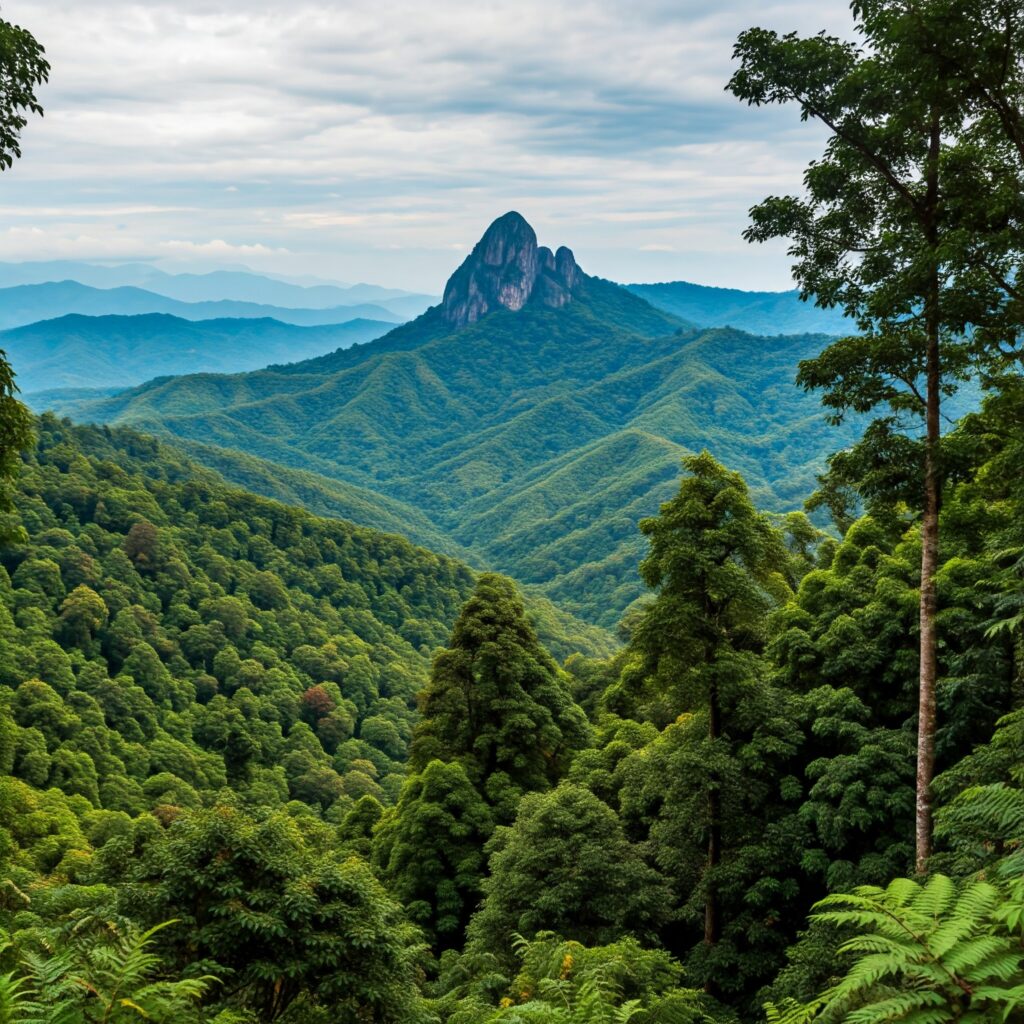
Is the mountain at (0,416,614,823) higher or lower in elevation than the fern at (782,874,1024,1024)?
lower

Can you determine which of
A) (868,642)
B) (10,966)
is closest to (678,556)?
(868,642)

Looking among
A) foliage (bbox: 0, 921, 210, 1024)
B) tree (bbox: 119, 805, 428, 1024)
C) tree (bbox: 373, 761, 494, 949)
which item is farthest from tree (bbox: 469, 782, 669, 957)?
foliage (bbox: 0, 921, 210, 1024)

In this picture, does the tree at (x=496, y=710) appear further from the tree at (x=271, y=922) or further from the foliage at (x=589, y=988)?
the tree at (x=271, y=922)

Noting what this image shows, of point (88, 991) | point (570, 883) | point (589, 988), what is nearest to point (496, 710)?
point (570, 883)

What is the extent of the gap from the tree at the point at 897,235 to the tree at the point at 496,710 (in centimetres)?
1483

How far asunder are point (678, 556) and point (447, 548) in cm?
17507

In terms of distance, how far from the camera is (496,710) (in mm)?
25812

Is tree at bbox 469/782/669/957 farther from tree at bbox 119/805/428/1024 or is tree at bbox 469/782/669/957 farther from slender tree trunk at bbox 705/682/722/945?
tree at bbox 119/805/428/1024

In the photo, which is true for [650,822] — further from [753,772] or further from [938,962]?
[938,962]

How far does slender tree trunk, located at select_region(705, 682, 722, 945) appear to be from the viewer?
622 inches

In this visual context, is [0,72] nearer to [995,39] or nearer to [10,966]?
[10,966]

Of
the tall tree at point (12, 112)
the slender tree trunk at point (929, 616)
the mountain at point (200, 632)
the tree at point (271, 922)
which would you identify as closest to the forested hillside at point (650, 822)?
the tree at point (271, 922)

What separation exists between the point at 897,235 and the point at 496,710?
18509mm

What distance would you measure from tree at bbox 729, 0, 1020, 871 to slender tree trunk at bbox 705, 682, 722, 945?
16.0ft
